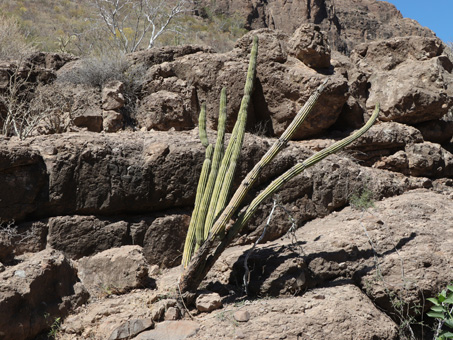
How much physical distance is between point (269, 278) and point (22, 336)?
2.34m

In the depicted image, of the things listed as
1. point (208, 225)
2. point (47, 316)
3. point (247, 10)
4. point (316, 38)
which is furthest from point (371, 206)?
point (247, 10)

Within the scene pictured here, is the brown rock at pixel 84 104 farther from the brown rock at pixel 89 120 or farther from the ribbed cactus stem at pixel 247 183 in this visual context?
the ribbed cactus stem at pixel 247 183

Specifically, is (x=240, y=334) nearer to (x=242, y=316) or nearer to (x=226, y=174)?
(x=242, y=316)

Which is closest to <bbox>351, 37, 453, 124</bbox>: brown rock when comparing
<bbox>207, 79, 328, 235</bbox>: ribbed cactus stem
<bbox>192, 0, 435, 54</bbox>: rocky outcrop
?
<bbox>207, 79, 328, 235</bbox>: ribbed cactus stem

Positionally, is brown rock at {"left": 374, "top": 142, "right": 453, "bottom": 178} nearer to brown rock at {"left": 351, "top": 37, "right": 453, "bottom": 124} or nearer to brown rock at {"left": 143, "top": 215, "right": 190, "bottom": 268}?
brown rock at {"left": 351, "top": 37, "right": 453, "bottom": 124}

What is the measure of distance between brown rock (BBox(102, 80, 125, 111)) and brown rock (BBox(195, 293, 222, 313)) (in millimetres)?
4224

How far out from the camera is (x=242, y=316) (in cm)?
401

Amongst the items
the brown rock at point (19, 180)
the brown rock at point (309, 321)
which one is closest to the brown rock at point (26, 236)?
the brown rock at point (19, 180)

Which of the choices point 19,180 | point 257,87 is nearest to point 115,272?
point 19,180

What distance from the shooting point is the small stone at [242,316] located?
399 cm

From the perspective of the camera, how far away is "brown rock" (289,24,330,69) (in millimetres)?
8245

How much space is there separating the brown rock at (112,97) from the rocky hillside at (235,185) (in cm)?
3

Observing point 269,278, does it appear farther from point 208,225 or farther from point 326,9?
point 326,9

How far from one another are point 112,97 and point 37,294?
425 centimetres
